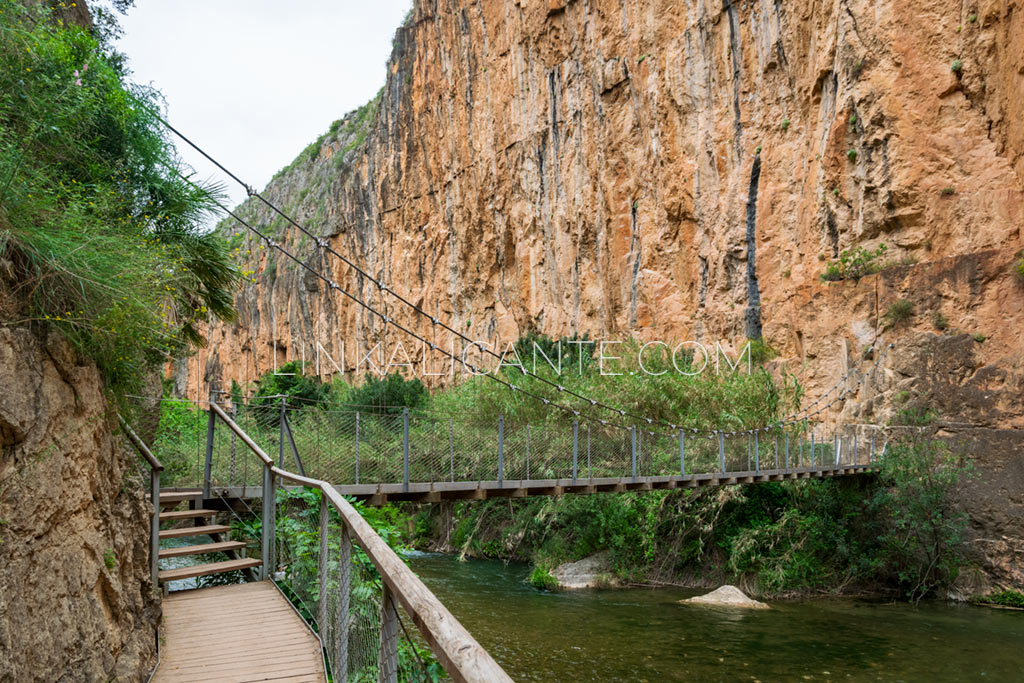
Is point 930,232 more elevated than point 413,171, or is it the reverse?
point 413,171

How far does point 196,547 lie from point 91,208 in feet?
8.04

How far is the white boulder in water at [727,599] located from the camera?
A: 11.8m

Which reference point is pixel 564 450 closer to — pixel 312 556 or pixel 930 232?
pixel 312 556

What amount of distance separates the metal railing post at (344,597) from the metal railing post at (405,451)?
433cm

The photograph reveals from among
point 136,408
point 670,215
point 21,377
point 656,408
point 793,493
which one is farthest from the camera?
point 670,215

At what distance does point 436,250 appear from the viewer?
3238 centimetres

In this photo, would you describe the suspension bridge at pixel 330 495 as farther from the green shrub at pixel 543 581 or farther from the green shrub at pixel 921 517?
the green shrub at pixel 543 581

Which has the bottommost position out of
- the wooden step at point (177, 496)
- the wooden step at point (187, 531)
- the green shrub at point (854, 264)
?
the wooden step at point (187, 531)

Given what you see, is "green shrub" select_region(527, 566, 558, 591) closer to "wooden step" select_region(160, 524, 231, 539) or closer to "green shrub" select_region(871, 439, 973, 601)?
"green shrub" select_region(871, 439, 973, 601)

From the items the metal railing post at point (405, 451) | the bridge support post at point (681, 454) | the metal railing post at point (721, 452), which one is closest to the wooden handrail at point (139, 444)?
the metal railing post at point (405, 451)

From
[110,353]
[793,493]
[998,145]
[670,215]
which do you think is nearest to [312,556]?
[110,353]

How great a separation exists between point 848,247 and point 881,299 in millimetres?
1493

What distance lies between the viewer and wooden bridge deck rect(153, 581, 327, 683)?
3621 mm

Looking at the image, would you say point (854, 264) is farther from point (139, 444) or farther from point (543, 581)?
point (139, 444)
